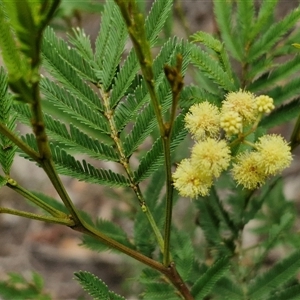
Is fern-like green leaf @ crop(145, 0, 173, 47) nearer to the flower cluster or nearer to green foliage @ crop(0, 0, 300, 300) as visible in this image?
green foliage @ crop(0, 0, 300, 300)

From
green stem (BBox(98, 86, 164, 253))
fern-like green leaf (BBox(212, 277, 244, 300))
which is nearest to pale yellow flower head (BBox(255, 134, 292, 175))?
green stem (BBox(98, 86, 164, 253))

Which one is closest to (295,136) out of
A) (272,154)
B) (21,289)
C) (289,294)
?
(272,154)

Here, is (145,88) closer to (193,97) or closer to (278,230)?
(193,97)

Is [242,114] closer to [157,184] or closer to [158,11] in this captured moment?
[158,11]

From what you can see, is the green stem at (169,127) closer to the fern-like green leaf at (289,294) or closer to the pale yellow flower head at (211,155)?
the pale yellow flower head at (211,155)

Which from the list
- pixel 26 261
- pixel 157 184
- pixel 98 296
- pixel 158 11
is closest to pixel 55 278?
pixel 26 261
